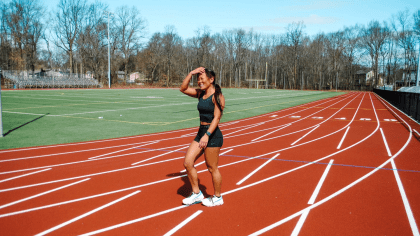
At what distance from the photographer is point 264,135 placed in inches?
444

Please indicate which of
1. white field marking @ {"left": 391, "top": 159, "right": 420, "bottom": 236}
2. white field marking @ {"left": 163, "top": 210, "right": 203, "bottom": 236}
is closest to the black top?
white field marking @ {"left": 163, "top": 210, "right": 203, "bottom": 236}

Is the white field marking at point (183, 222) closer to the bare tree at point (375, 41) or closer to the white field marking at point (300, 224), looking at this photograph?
the white field marking at point (300, 224)

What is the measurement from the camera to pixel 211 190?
5.42m

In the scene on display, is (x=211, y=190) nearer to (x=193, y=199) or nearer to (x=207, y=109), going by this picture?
(x=193, y=199)

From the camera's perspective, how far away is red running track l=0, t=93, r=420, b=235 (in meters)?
4.07

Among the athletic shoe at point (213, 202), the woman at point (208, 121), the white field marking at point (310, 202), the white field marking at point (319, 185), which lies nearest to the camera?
the white field marking at point (310, 202)

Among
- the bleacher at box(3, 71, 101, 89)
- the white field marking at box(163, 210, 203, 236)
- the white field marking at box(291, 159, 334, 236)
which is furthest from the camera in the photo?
the bleacher at box(3, 71, 101, 89)

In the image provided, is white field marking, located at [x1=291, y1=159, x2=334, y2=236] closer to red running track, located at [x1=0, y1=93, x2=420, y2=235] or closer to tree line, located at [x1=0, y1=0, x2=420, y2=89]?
red running track, located at [x1=0, y1=93, x2=420, y2=235]

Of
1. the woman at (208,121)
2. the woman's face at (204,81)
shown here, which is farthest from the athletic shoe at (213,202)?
the woman's face at (204,81)

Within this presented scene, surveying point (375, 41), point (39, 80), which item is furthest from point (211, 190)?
point (375, 41)

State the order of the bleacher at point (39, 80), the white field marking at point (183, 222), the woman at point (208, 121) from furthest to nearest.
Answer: the bleacher at point (39, 80)
the woman at point (208, 121)
the white field marking at point (183, 222)

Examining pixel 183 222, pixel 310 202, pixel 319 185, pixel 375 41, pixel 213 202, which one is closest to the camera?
pixel 183 222

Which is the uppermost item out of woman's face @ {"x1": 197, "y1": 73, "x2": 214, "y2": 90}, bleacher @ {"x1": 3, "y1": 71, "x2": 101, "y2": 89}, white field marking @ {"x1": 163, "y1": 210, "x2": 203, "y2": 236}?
bleacher @ {"x1": 3, "y1": 71, "x2": 101, "y2": 89}

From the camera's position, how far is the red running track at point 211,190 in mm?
4070
